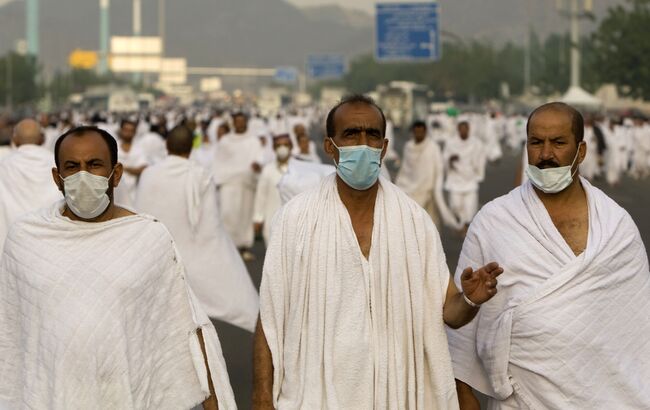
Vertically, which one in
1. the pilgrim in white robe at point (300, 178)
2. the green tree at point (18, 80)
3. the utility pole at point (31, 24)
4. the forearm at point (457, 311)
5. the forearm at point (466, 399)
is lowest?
the forearm at point (466, 399)

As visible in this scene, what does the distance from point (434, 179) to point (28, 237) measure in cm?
1196

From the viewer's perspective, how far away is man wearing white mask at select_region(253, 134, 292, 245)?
13906 mm

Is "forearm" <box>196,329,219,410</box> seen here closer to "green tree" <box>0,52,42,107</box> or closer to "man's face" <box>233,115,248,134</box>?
"man's face" <box>233,115,248,134</box>

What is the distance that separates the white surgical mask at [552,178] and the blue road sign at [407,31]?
1851 inches

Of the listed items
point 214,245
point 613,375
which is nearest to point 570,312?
point 613,375

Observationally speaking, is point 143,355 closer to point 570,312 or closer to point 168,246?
point 168,246

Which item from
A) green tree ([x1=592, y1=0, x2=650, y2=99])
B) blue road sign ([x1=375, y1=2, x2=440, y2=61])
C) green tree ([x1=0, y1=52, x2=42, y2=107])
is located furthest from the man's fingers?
green tree ([x1=0, y1=52, x2=42, y2=107])

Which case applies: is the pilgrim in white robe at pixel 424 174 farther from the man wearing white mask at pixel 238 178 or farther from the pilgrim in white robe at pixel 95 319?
the pilgrim in white robe at pixel 95 319

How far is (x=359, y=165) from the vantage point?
16.5 feet

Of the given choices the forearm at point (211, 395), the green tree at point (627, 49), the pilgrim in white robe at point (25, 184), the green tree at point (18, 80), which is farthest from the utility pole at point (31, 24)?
the forearm at point (211, 395)

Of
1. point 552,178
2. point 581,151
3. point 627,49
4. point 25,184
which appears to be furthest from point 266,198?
point 627,49

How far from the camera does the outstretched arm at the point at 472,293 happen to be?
500cm

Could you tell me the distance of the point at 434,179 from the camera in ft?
55.5

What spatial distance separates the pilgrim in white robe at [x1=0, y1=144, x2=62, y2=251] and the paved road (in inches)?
63.5
